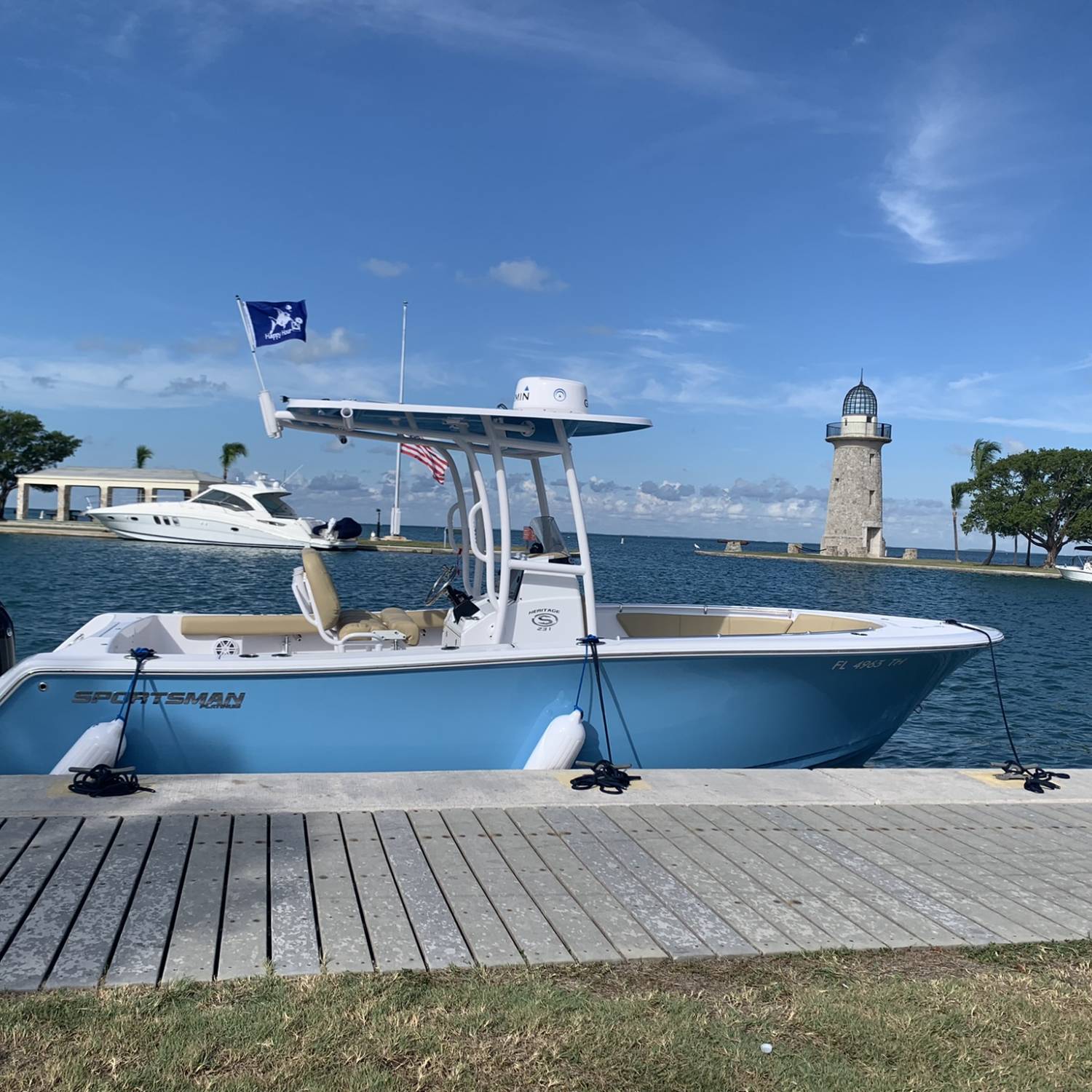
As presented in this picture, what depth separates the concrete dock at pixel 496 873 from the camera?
3.85 metres

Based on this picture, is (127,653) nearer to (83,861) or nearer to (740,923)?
(83,861)

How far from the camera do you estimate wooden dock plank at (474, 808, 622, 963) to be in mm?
3955

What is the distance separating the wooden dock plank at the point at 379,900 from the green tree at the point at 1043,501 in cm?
7446

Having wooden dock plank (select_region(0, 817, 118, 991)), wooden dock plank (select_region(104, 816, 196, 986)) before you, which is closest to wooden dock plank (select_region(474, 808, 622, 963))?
wooden dock plank (select_region(104, 816, 196, 986))

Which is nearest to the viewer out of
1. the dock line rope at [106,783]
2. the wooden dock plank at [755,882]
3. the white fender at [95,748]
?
the wooden dock plank at [755,882]

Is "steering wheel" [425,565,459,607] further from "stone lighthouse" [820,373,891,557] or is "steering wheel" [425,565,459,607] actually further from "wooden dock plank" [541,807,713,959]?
"stone lighthouse" [820,373,891,557]

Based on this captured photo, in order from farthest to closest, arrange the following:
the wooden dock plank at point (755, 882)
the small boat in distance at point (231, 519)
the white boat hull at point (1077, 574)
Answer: the white boat hull at point (1077, 574)
the small boat in distance at point (231, 519)
the wooden dock plank at point (755, 882)

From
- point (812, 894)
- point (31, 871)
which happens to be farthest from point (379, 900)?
point (812, 894)

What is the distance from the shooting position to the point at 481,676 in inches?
292

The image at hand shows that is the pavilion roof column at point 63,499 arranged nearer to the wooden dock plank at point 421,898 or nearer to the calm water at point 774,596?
the calm water at point 774,596

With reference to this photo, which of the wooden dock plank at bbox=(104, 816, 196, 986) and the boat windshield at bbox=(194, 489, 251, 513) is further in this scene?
the boat windshield at bbox=(194, 489, 251, 513)

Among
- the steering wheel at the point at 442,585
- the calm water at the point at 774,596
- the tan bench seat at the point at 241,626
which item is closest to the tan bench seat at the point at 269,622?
the tan bench seat at the point at 241,626

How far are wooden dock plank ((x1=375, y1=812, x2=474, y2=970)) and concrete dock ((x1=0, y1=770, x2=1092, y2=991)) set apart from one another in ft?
0.04

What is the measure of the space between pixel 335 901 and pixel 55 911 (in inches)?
41.5
